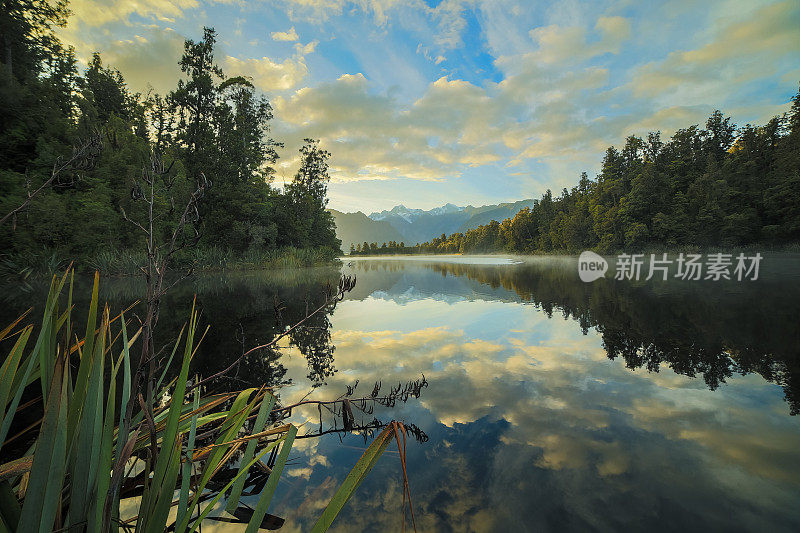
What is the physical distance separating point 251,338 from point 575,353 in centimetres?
589

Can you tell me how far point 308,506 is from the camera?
221 centimetres

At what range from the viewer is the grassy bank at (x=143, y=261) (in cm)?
1480

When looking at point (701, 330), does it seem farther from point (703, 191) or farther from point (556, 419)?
point (703, 191)

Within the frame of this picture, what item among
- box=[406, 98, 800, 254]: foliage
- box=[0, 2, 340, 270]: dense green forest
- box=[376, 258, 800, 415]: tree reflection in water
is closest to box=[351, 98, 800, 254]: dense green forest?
box=[406, 98, 800, 254]: foliage

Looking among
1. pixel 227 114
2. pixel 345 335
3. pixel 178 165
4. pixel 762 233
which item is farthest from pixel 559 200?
pixel 345 335

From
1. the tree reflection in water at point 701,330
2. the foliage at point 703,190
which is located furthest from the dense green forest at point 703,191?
the tree reflection in water at point 701,330

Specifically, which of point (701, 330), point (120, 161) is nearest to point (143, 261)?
point (120, 161)

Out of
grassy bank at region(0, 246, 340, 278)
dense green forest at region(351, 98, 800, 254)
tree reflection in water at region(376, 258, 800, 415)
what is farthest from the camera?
dense green forest at region(351, 98, 800, 254)

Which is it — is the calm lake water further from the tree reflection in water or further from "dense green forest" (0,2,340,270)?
"dense green forest" (0,2,340,270)

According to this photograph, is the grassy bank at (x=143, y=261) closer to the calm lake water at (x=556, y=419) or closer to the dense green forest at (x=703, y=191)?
the calm lake water at (x=556, y=419)

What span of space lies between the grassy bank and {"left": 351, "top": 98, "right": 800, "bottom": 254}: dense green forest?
46.5m

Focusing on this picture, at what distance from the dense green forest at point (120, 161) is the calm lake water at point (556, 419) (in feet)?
31.4

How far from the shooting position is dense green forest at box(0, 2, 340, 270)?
16.3 m

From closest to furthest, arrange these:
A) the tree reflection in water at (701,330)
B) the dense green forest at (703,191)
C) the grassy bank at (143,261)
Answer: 1. the tree reflection in water at (701,330)
2. the grassy bank at (143,261)
3. the dense green forest at (703,191)
